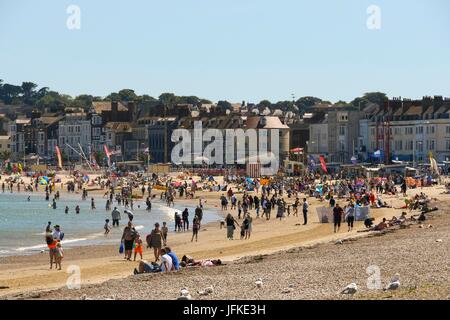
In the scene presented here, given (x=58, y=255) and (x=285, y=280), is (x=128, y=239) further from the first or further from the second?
(x=285, y=280)

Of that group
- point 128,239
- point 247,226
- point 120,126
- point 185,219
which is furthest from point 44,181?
point 128,239

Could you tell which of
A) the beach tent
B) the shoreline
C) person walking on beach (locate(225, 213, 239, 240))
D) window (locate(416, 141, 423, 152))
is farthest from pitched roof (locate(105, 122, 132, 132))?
the shoreline

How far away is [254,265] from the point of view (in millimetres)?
24203

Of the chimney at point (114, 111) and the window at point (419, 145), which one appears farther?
the chimney at point (114, 111)

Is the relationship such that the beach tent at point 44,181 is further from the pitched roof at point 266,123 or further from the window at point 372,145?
the window at point 372,145

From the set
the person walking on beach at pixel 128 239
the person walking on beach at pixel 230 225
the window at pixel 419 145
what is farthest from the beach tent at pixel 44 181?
the person walking on beach at pixel 128 239

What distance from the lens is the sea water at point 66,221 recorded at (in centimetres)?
3928

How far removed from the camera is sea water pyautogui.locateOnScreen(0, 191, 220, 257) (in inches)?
1547

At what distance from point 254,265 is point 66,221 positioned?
30.8m

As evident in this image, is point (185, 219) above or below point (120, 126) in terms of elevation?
below

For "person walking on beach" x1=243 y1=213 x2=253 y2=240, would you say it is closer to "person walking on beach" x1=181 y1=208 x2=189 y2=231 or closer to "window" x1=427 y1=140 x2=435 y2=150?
"person walking on beach" x1=181 y1=208 x2=189 y2=231

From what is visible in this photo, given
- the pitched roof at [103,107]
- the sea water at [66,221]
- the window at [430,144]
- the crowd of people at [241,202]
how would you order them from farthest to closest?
the pitched roof at [103,107]
the window at [430,144]
the sea water at [66,221]
the crowd of people at [241,202]

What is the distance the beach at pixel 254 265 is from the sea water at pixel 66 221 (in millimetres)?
3294

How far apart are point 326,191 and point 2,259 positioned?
3622cm
